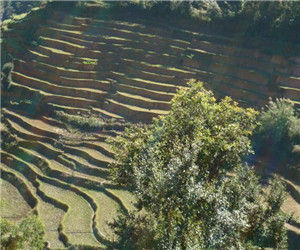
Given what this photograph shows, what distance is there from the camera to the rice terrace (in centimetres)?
1242

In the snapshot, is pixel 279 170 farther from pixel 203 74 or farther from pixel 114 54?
pixel 114 54

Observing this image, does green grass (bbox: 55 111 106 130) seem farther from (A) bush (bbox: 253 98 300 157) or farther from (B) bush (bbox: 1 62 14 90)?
(A) bush (bbox: 253 98 300 157)

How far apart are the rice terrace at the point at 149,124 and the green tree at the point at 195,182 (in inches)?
1.8

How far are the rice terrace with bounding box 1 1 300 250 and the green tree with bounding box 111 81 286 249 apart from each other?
5 cm

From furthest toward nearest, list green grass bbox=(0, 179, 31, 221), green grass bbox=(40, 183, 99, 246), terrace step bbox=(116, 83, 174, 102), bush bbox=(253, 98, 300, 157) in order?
terrace step bbox=(116, 83, 174, 102) < bush bbox=(253, 98, 300, 157) < green grass bbox=(0, 179, 31, 221) < green grass bbox=(40, 183, 99, 246)

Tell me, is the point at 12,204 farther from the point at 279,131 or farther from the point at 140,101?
the point at 279,131

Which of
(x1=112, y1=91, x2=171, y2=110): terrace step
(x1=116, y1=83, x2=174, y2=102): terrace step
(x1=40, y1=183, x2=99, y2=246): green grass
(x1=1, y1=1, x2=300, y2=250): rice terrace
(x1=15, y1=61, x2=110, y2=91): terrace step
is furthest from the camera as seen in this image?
(x1=15, y1=61, x2=110, y2=91): terrace step

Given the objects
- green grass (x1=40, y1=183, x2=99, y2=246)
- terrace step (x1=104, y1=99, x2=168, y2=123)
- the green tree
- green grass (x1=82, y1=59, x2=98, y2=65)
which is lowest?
green grass (x1=40, y1=183, x2=99, y2=246)

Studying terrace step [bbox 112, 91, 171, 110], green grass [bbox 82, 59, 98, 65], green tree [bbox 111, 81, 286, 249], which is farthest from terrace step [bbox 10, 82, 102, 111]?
green tree [bbox 111, 81, 286, 249]

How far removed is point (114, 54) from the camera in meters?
38.3

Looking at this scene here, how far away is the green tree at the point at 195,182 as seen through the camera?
10742 millimetres

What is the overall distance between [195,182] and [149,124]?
2031 cm

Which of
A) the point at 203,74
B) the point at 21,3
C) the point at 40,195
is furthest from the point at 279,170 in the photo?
the point at 21,3

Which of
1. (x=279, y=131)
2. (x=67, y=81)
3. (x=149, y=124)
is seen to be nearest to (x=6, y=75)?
(x=67, y=81)
